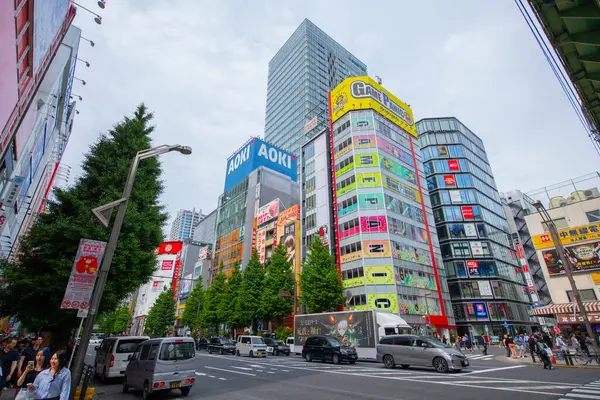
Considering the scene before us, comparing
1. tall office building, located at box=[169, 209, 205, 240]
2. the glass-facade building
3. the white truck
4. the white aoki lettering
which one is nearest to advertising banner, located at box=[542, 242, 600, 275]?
the glass-facade building

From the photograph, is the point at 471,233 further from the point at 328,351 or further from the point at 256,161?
the point at 256,161

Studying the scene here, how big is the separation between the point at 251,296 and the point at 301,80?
7900cm

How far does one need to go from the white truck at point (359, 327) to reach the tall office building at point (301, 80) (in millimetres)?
66330

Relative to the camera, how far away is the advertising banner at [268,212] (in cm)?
5484

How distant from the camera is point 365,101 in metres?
46.6

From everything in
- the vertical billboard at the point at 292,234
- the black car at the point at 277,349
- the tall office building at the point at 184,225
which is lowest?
the black car at the point at 277,349

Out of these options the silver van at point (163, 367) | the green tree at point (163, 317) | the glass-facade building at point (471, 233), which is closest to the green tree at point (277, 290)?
the silver van at point (163, 367)

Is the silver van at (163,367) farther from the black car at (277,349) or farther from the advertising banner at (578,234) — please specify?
the advertising banner at (578,234)

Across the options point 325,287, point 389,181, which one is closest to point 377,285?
point 325,287

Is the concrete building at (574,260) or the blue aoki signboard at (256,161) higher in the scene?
the blue aoki signboard at (256,161)

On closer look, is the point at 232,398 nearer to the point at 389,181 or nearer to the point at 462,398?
the point at 462,398

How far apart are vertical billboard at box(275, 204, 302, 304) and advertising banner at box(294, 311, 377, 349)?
57.7 feet

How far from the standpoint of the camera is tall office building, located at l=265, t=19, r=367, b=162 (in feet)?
300

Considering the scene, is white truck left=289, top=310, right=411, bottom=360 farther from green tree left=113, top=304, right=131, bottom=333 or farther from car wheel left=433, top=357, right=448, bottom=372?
green tree left=113, top=304, right=131, bottom=333
